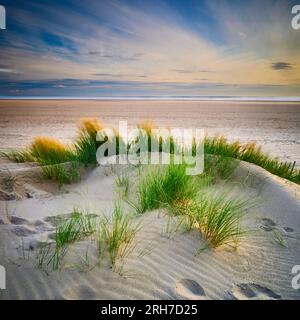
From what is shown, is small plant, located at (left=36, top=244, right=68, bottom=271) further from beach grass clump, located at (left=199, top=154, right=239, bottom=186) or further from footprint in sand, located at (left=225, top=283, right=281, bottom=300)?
beach grass clump, located at (left=199, top=154, right=239, bottom=186)

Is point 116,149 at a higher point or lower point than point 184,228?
higher

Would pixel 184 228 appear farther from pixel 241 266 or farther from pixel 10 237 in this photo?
pixel 10 237

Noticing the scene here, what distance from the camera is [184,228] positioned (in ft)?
8.88

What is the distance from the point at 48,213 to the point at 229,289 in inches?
68.3

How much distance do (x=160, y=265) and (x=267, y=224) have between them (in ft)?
4.21

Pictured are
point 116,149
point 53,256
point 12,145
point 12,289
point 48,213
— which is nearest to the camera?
point 12,289

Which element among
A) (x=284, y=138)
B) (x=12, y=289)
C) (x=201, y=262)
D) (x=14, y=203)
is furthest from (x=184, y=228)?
(x=284, y=138)

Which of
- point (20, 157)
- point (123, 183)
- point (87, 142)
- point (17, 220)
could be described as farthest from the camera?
point (20, 157)

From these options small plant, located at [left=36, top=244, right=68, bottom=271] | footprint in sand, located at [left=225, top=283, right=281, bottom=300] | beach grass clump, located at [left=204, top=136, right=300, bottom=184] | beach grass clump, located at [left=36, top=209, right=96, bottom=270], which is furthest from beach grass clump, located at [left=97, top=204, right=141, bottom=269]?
A: beach grass clump, located at [left=204, top=136, right=300, bottom=184]

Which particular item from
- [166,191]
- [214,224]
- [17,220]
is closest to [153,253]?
[214,224]

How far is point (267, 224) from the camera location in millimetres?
3219

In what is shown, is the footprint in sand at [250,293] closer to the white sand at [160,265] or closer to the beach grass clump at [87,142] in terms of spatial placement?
the white sand at [160,265]

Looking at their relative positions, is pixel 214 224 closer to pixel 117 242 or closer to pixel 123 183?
pixel 117 242

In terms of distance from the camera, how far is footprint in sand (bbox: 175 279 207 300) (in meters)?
2.20
